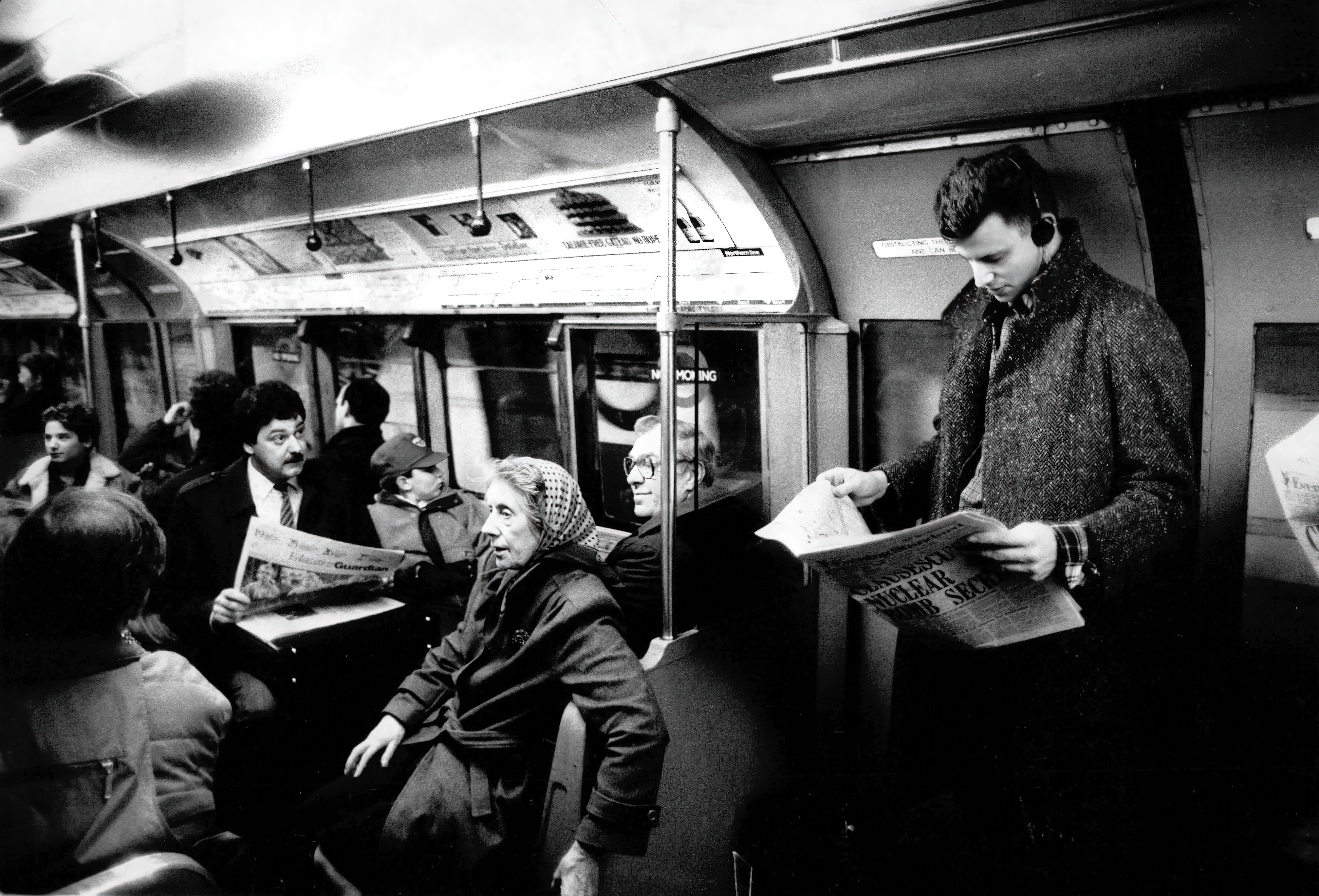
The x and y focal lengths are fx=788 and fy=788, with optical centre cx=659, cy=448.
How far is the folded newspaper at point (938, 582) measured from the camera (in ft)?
4.23

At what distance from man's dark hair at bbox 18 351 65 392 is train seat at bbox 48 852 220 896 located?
131cm

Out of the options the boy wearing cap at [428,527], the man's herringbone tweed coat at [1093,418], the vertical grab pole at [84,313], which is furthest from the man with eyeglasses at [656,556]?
the vertical grab pole at [84,313]

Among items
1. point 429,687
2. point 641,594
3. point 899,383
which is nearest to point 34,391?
point 429,687

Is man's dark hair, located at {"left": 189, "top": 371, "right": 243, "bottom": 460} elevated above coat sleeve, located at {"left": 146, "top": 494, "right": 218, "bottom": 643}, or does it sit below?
above

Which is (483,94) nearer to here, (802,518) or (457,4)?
(457,4)

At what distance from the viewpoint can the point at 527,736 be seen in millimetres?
1744

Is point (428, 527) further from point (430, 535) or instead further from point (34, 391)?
point (34, 391)

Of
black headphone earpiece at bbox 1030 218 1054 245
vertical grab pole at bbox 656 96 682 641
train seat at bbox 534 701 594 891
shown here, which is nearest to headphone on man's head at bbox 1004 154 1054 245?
black headphone earpiece at bbox 1030 218 1054 245

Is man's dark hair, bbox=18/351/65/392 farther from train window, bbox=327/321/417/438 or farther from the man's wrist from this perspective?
the man's wrist

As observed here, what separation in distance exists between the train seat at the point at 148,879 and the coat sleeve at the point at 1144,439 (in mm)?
1879

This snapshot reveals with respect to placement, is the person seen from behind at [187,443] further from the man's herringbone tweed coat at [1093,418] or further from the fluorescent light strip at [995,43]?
the man's herringbone tweed coat at [1093,418]

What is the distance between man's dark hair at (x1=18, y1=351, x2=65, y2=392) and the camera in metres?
2.15

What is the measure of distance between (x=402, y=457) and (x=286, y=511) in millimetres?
483

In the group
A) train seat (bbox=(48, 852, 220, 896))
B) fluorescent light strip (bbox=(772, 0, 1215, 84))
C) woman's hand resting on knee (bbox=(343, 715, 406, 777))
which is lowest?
train seat (bbox=(48, 852, 220, 896))
